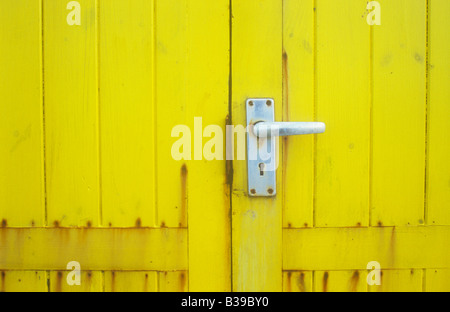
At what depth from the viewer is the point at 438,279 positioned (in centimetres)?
103

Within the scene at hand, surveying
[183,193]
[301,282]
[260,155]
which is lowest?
[301,282]

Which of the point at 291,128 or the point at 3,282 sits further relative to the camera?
the point at 3,282

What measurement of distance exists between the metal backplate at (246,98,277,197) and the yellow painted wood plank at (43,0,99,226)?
0.42 m

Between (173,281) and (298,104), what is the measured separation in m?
0.59

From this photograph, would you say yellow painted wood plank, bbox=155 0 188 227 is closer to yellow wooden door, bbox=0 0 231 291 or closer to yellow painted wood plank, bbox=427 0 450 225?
yellow wooden door, bbox=0 0 231 291

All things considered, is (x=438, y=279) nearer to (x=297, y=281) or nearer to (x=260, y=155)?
(x=297, y=281)

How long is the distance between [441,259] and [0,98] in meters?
1.28

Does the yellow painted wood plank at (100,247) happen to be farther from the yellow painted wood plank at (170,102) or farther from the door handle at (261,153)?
the door handle at (261,153)

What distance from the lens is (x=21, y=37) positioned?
1.02 meters

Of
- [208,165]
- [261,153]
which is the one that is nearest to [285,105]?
[261,153]

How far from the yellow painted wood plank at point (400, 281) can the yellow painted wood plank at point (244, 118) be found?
28cm
